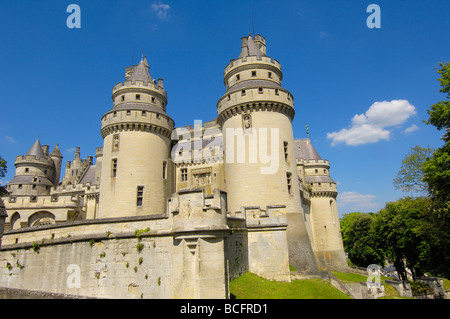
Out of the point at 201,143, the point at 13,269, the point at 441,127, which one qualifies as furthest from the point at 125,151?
the point at 441,127

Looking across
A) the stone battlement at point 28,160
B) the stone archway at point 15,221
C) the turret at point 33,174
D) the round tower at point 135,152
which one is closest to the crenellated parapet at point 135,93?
the round tower at point 135,152

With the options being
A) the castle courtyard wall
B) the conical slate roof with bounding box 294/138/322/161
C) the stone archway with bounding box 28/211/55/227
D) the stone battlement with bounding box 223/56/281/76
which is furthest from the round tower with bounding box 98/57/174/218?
the conical slate roof with bounding box 294/138/322/161

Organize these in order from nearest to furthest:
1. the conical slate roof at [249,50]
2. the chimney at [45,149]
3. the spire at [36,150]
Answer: the conical slate roof at [249,50], the spire at [36,150], the chimney at [45,149]

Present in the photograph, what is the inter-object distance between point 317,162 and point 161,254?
30.4 metres

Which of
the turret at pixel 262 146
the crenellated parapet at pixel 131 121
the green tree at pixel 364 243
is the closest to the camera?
the turret at pixel 262 146

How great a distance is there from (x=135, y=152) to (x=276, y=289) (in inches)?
660

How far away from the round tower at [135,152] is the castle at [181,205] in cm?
9

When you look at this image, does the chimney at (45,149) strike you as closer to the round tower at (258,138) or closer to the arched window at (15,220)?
the arched window at (15,220)

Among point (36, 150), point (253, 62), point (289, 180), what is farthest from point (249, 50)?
point (36, 150)

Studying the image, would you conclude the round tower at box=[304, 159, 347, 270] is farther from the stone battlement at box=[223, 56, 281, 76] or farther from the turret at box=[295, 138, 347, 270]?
the stone battlement at box=[223, 56, 281, 76]

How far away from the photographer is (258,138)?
23.4 meters

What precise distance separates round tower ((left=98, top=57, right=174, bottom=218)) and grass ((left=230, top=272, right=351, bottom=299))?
41.5ft

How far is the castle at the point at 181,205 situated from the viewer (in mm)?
13109

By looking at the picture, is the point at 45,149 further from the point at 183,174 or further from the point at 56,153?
the point at 183,174
